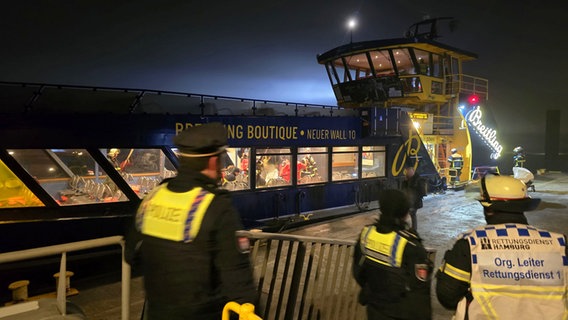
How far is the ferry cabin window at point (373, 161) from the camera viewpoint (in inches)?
488

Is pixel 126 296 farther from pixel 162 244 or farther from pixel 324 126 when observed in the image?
pixel 324 126

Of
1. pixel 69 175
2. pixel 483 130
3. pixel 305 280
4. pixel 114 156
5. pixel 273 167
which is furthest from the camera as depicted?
pixel 483 130

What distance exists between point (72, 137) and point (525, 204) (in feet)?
21.7

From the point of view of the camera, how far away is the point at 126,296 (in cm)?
309

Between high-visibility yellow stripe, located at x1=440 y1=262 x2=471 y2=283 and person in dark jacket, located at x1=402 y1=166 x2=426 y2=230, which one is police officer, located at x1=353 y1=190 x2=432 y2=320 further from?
person in dark jacket, located at x1=402 y1=166 x2=426 y2=230

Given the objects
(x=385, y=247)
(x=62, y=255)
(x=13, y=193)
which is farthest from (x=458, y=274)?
(x=13, y=193)

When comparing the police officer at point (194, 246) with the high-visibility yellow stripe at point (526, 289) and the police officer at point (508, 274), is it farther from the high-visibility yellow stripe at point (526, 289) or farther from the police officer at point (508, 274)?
the high-visibility yellow stripe at point (526, 289)

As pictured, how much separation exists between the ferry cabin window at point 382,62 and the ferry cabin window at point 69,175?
11407 mm

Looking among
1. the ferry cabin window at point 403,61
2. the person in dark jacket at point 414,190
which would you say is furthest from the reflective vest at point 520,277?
the ferry cabin window at point 403,61

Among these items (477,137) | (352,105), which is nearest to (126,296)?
(352,105)

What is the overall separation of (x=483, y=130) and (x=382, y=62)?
7.35 m

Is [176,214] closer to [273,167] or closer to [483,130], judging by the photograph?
[273,167]

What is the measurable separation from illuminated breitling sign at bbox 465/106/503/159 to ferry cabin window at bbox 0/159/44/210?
17.5 metres

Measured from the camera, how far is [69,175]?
673cm
